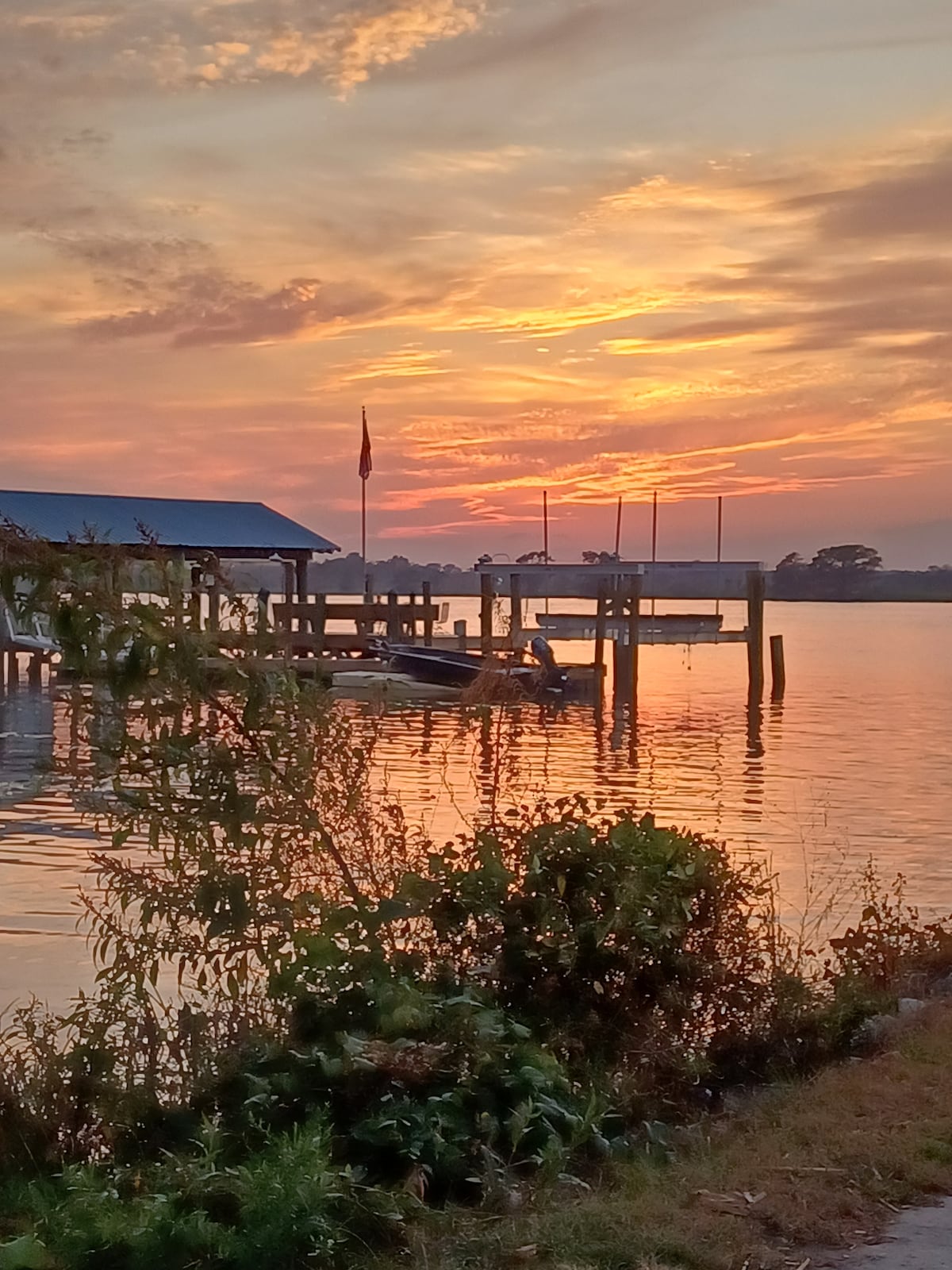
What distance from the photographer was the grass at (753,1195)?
5234 millimetres

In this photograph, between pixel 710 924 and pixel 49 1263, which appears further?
pixel 710 924

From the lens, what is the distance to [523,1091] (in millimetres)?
6406

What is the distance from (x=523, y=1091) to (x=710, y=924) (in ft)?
6.05

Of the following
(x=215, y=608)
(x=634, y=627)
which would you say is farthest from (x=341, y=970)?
(x=634, y=627)

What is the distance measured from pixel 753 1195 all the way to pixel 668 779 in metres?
20.8

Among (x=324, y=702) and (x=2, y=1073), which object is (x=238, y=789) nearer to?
(x=324, y=702)

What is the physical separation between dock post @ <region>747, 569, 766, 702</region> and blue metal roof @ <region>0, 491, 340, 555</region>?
12.9 m

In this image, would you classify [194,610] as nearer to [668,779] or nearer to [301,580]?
[668,779]

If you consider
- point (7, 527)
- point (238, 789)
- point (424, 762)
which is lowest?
point (424, 762)

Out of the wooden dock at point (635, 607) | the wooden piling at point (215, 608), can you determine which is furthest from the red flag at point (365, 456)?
the wooden piling at point (215, 608)

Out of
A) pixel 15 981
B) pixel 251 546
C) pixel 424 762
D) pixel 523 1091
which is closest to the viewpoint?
pixel 523 1091

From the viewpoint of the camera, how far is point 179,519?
49062 millimetres

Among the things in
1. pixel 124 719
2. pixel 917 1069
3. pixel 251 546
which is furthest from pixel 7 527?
pixel 251 546

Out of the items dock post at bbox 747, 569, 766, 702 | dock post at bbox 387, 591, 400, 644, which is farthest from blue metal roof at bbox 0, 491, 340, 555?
dock post at bbox 747, 569, 766, 702
